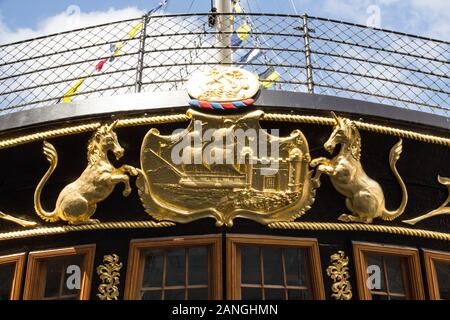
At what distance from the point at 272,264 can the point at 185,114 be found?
190 centimetres

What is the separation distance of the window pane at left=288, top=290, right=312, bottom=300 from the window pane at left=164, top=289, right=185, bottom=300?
1153 mm

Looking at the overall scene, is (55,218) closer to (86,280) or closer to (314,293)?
(86,280)

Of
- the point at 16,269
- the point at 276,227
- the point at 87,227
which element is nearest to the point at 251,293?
the point at 276,227

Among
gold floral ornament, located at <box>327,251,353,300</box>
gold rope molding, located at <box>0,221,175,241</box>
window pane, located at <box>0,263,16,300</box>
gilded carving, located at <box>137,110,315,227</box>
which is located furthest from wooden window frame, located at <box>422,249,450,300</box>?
window pane, located at <box>0,263,16,300</box>

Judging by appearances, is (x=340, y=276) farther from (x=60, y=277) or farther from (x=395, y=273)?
(x=60, y=277)

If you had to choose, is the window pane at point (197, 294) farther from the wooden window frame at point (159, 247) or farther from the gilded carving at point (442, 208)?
the gilded carving at point (442, 208)

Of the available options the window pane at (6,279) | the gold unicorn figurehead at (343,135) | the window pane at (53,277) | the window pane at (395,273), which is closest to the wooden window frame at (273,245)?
the window pane at (395,273)

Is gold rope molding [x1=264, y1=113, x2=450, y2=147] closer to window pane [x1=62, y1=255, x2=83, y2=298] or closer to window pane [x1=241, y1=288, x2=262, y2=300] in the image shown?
window pane [x1=241, y1=288, x2=262, y2=300]

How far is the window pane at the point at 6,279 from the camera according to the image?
7457mm

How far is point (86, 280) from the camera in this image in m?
7.11

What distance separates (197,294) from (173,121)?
1.88m

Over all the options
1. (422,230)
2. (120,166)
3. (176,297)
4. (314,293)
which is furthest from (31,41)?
(422,230)

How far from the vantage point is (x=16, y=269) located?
745 cm

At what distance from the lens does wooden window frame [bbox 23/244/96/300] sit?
23.3 ft
